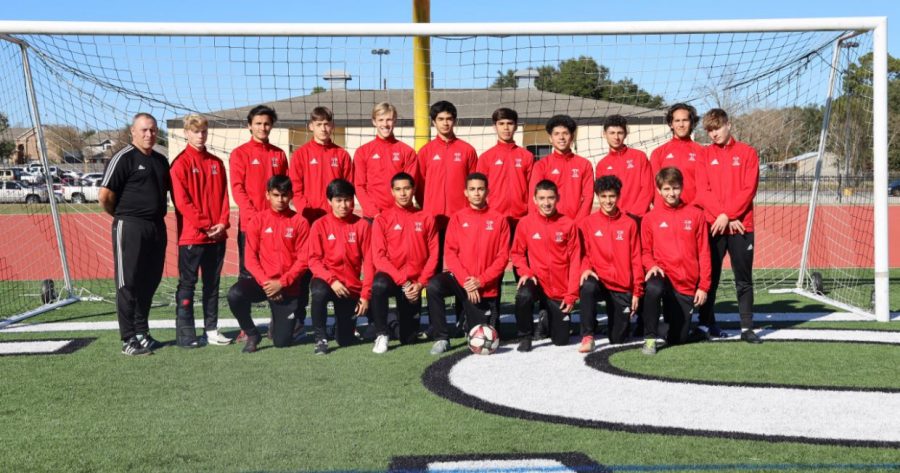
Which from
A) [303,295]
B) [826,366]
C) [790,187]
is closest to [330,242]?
[303,295]

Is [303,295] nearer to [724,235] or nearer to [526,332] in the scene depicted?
[526,332]

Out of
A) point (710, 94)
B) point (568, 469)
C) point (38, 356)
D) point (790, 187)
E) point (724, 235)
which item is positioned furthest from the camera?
point (790, 187)

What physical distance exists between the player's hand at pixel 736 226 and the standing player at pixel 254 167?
3.68 metres

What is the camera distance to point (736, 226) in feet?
22.4

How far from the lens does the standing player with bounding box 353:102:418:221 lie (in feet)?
23.6

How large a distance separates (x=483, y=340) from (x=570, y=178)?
1.70 m

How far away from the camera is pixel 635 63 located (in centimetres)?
888

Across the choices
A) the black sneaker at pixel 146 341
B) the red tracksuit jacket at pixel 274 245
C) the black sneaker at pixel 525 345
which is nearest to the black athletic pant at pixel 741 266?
the black sneaker at pixel 525 345

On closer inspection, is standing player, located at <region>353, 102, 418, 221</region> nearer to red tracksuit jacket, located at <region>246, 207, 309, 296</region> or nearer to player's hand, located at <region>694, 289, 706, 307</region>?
red tracksuit jacket, located at <region>246, 207, 309, 296</region>

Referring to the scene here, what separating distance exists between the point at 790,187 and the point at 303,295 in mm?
23513

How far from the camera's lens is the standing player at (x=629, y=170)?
7.10m

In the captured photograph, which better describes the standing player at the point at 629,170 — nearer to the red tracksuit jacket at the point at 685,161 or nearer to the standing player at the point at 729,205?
the red tracksuit jacket at the point at 685,161

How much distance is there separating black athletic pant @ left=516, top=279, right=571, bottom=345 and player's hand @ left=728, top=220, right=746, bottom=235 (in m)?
1.51

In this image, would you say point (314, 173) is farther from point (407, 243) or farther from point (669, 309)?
point (669, 309)
